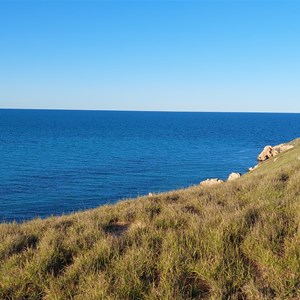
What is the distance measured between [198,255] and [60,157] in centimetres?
6068

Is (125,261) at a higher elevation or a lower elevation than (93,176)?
higher

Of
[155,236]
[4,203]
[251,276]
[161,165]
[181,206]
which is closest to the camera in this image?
[251,276]

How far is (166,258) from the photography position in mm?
5773

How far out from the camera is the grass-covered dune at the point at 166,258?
16.3ft

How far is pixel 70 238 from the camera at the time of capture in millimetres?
7184

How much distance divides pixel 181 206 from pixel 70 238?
11.8 ft

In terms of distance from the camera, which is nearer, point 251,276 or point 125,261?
point 251,276

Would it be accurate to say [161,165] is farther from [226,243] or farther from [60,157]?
[226,243]

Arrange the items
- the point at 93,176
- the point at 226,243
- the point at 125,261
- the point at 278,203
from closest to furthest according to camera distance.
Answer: the point at 125,261, the point at 226,243, the point at 278,203, the point at 93,176

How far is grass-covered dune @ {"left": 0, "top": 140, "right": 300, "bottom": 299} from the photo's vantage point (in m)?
4.97

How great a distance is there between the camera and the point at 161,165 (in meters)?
55.8

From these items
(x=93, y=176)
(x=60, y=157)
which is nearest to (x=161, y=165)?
(x=93, y=176)

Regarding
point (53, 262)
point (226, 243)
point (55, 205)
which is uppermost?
point (226, 243)

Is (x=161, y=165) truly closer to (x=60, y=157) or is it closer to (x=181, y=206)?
(x=60, y=157)
